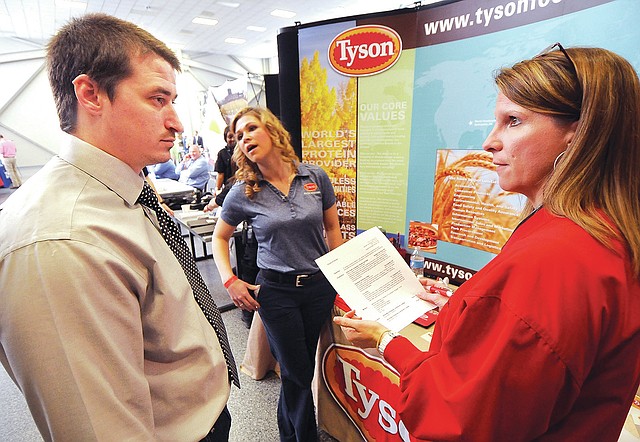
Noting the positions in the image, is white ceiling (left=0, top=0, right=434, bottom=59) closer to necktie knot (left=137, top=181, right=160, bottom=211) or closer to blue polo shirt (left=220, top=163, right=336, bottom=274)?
blue polo shirt (left=220, top=163, right=336, bottom=274)

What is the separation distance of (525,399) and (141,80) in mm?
1007

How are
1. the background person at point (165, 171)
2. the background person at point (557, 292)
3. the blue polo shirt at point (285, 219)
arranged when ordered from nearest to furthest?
1. the background person at point (557, 292)
2. the blue polo shirt at point (285, 219)
3. the background person at point (165, 171)

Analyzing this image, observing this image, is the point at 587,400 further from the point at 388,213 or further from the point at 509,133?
the point at 388,213

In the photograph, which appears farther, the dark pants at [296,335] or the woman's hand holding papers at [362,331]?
the dark pants at [296,335]

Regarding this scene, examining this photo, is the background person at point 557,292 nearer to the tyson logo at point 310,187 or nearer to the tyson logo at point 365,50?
the tyson logo at point 310,187

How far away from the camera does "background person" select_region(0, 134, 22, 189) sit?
32.4 ft

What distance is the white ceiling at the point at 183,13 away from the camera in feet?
23.9

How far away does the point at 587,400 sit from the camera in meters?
0.58

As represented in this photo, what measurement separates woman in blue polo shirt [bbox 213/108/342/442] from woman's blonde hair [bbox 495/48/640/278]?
3.45ft

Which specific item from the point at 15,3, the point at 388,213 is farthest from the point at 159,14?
the point at 388,213

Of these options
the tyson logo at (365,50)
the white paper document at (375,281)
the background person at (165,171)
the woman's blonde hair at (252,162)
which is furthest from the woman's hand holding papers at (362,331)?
the background person at (165,171)

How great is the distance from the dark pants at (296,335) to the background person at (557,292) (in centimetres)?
88

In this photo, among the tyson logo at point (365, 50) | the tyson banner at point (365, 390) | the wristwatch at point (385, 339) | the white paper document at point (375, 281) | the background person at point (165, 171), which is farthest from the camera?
the background person at point (165, 171)

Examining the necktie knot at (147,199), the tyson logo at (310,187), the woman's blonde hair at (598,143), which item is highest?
the woman's blonde hair at (598,143)
